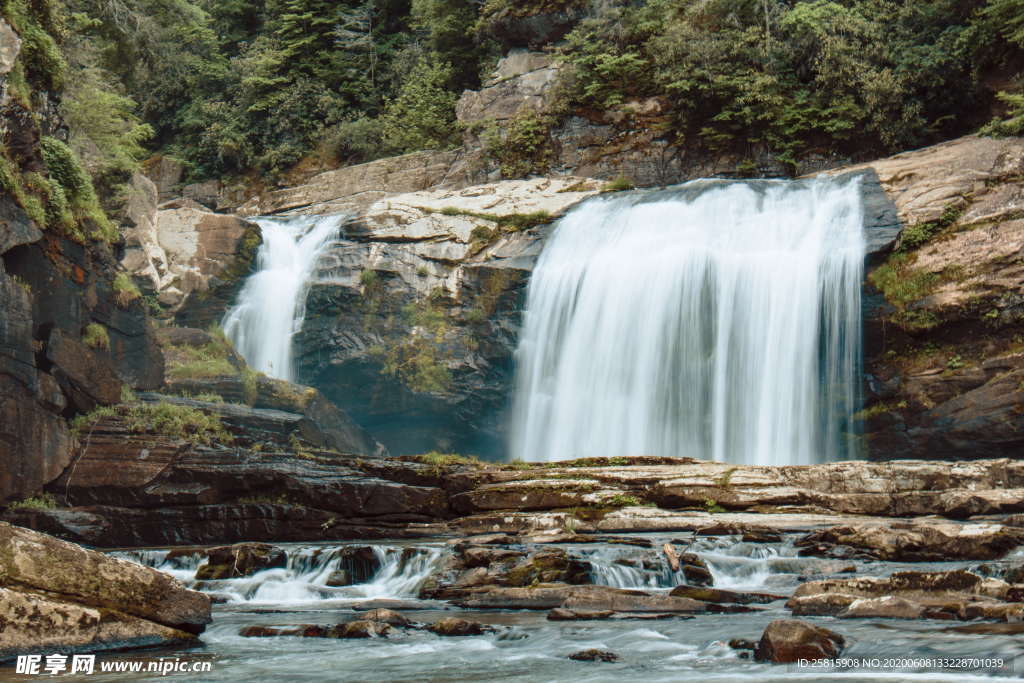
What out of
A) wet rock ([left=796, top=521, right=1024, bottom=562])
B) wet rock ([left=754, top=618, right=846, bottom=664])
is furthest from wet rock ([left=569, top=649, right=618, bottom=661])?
wet rock ([left=796, top=521, right=1024, bottom=562])

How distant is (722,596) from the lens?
9.09 m

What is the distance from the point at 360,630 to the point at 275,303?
18.8 m

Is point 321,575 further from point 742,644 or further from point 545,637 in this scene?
point 742,644

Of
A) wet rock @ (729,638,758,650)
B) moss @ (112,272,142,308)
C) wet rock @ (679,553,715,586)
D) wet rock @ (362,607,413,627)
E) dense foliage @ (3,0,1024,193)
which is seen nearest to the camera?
wet rock @ (729,638,758,650)

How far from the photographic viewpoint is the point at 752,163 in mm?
27516

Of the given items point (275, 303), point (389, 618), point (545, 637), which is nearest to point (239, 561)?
point (389, 618)

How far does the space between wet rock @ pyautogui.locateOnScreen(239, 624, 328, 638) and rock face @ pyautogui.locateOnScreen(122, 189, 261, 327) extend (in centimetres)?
1866

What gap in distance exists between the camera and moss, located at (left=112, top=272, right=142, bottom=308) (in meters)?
18.7

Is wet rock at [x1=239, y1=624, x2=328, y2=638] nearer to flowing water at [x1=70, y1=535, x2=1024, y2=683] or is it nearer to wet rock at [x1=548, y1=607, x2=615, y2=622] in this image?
flowing water at [x1=70, y1=535, x2=1024, y2=683]

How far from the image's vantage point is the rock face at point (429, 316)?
24.3 metres

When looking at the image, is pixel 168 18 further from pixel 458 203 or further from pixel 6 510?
pixel 6 510

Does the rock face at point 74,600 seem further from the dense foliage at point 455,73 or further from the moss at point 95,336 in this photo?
the dense foliage at point 455,73

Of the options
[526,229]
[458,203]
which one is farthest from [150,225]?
[526,229]

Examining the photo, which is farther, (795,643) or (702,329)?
(702,329)
